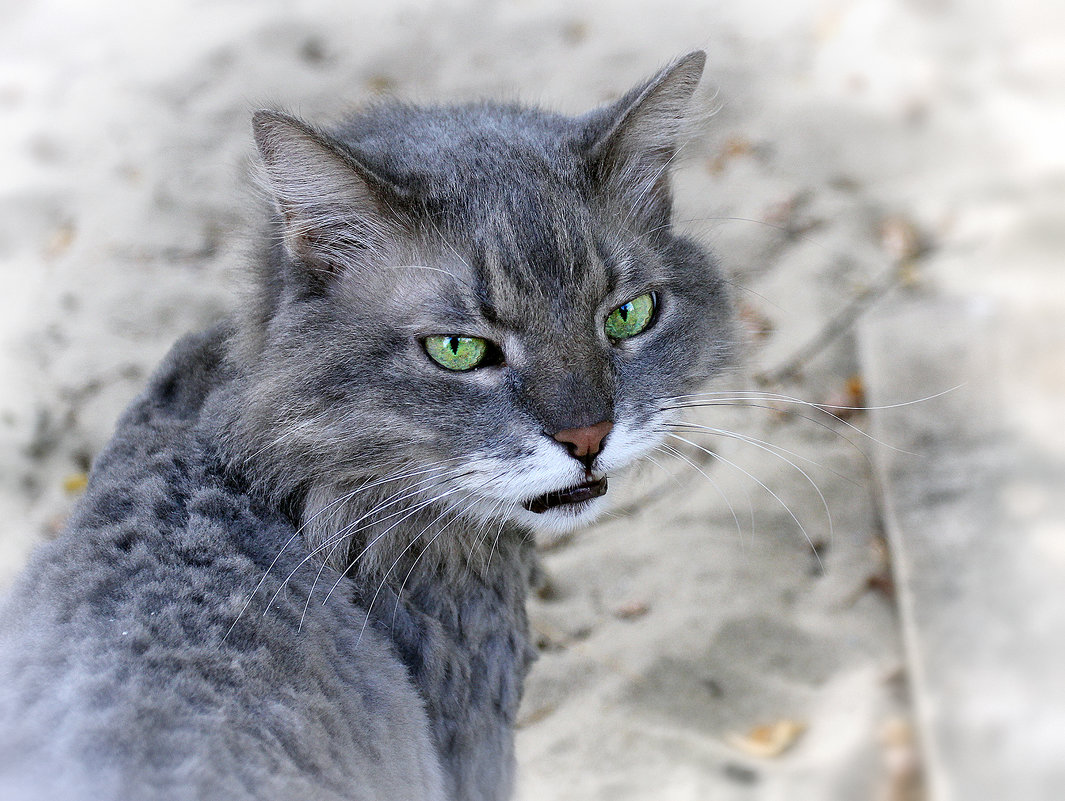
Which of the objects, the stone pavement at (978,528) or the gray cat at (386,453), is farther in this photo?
the stone pavement at (978,528)

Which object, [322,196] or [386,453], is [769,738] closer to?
[386,453]

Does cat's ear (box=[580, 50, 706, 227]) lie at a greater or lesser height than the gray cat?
greater

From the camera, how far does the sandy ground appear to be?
2.91m

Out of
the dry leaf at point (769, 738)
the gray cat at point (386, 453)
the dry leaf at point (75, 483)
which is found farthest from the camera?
the dry leaf at point (75, 483)

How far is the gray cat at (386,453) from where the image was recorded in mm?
1897

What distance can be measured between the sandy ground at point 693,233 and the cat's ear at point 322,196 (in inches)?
9.1

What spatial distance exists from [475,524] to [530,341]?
468 mm

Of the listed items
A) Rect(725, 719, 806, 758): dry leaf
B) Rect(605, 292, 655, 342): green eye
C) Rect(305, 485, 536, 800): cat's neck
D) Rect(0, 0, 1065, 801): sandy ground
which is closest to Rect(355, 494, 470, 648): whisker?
Rect(305, 485, 536, 800): cat's neck

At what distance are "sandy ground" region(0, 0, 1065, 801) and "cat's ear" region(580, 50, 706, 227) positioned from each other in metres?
0.32

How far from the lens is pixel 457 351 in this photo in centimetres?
210

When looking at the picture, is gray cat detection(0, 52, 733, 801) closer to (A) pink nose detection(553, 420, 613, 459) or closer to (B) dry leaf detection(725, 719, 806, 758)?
(A) pink nose detection(553, 420, 613, 459)

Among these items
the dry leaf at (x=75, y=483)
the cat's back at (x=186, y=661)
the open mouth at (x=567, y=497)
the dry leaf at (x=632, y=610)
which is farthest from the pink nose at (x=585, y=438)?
the dry leaf at (x=75, y=483)

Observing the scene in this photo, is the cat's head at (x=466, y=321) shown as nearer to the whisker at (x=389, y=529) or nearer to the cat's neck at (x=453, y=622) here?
the whisker at (x=389, y=529)

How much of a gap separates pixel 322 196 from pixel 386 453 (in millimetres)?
550
